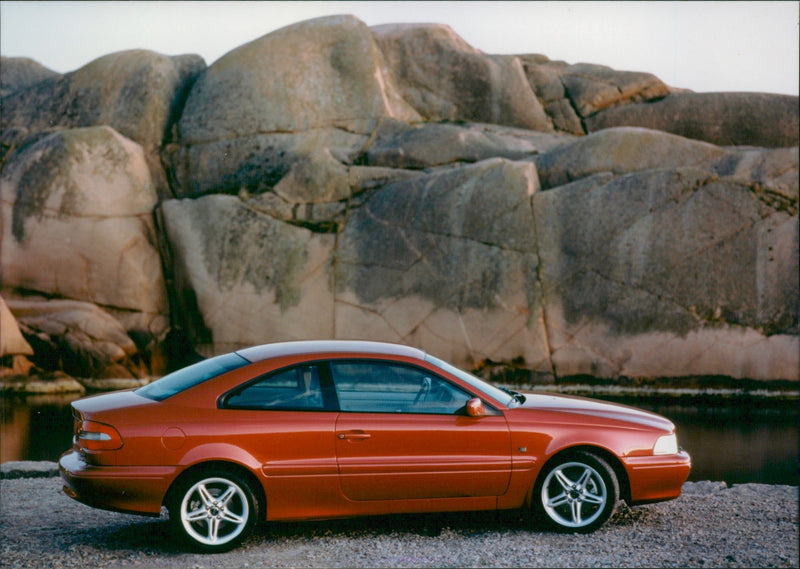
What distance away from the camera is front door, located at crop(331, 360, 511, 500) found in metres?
5.54

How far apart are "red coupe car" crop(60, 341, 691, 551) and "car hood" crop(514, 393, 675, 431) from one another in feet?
0.06

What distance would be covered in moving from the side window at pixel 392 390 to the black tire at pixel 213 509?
32.4 inches

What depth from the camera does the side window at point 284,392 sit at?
5.57 meters

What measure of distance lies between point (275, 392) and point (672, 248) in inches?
436

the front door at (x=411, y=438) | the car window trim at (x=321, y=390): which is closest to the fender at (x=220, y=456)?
the car window trim at (x=321, y=390)

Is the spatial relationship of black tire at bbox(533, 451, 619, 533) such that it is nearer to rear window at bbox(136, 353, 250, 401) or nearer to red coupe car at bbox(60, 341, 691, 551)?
Result: red coupe car at bbox(60, 341, 691, 551)

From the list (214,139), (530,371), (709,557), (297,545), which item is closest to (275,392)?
(297,545)

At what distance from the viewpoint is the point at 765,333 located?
15.0 meters

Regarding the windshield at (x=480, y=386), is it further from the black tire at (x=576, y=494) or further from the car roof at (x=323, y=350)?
the black tire at (x=576, y=494)

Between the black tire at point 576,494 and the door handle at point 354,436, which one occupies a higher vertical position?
the door handle at point 354,436

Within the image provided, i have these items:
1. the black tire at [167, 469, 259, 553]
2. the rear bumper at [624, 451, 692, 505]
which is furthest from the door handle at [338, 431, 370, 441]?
the rear bumper at [624, 451, 692, 505]

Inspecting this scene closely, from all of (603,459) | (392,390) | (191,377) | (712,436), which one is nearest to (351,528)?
(392,390)

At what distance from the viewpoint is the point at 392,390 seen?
19.2 ft

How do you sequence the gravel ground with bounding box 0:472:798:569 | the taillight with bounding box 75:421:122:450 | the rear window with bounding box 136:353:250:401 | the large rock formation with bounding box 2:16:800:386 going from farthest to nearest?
the large rock formation with bounding box 2:16:800:386 < the rear window with bounding box 136:353:250:401 < the taillight with bounding box 75:421:122:450 < the gravel ground with bounding box 0:472:798:569
